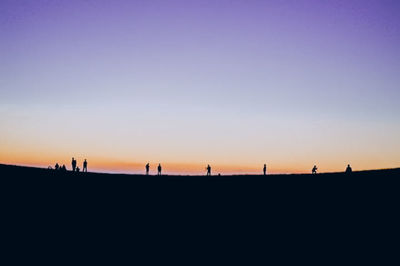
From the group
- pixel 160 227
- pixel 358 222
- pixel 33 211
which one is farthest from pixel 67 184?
pixel 358 222

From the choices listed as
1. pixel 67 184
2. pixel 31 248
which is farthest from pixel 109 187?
pixel 31 248

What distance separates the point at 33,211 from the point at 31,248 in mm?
1190

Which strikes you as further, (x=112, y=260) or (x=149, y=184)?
(x=149, y=184)

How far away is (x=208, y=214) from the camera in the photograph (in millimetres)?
12648

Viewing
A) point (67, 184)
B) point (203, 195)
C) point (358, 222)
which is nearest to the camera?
point (358, 222)

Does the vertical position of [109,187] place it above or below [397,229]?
above

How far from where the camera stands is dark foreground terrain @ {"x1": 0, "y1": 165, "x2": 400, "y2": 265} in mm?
10477

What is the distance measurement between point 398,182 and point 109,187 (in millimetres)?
9459

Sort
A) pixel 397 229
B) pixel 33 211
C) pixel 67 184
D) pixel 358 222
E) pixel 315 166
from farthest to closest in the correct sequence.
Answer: pixel 315 166, pixel 67 184, pixel 33 211, pixel 358 222, pixel 397 229

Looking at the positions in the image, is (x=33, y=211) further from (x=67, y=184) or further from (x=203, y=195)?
(x=203, y=195)

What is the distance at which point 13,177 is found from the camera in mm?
11289

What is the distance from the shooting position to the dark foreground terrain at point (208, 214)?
34.4 ft

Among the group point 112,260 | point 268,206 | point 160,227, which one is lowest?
point 112,260

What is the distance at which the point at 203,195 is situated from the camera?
1307cm
